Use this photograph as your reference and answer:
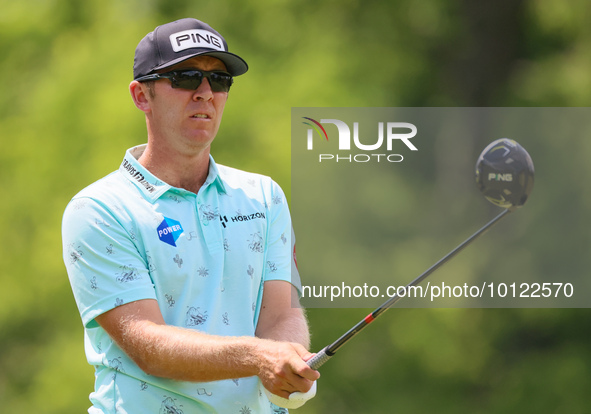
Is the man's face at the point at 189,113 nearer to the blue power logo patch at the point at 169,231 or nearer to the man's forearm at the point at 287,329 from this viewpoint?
the blue power logo patch at the point at 169,231

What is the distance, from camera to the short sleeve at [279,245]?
340 cm

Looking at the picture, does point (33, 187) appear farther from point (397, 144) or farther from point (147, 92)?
point (147, 92)

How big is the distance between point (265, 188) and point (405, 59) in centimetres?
747

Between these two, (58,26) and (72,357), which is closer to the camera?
(72,357)

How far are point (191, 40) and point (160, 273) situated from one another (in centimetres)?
85

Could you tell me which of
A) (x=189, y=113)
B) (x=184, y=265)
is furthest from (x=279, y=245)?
(x=189, y=113)

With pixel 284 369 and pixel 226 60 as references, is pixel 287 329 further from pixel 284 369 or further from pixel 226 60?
pixel 226 60

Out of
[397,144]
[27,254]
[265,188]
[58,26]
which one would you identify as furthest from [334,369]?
[265,188]

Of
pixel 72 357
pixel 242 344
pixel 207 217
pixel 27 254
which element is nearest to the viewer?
pixel 242 344

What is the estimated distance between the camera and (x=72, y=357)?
9.49 m

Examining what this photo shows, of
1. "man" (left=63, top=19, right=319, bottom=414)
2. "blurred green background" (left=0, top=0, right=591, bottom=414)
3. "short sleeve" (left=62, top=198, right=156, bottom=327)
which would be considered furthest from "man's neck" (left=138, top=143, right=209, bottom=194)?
"blurred green background" (left=0, top=0, right=591, bottom=414)

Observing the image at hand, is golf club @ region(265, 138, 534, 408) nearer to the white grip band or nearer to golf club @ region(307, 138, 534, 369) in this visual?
golf club @ region(307, 138, 534, 369)

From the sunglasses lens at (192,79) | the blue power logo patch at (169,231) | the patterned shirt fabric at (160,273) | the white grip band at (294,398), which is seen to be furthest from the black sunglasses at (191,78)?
the white grip band at (294,398)

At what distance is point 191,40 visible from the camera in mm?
3379
